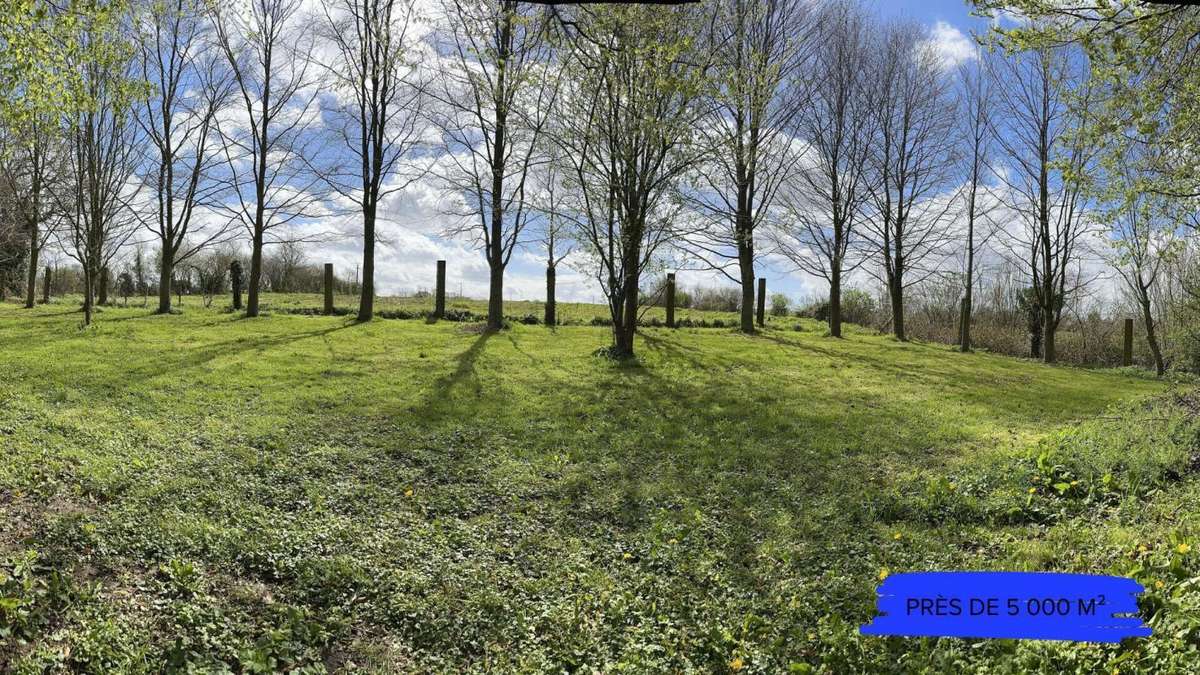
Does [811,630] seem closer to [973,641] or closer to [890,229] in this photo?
[973,641]

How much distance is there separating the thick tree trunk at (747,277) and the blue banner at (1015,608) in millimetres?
15811

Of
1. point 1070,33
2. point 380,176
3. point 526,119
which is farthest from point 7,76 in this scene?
point 380,176

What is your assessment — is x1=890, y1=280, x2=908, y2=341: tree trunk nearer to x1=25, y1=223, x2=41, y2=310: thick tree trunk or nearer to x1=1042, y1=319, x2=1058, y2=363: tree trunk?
x1=1042, y1=319, x2=1058, y2=363: tree trunk

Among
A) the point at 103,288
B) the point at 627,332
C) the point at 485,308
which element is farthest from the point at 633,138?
the point at 103,288

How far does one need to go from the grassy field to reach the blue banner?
0.33ft

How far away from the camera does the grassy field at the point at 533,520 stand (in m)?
3.53

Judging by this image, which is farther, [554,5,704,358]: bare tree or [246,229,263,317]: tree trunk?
[246,229,263,317]: tree trunk

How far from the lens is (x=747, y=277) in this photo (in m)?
19.2

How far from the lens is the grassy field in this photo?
353 centimetres

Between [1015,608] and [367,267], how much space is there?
17.3 m

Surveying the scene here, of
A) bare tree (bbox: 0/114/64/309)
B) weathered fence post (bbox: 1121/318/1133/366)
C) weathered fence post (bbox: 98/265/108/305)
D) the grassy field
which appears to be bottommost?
the grassy field

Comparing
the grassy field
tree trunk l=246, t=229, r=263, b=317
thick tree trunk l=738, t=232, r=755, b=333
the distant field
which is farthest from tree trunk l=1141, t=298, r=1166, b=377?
tree trunk l=246, t=229, r=263, b=317

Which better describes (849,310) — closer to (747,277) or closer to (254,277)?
(747,277)

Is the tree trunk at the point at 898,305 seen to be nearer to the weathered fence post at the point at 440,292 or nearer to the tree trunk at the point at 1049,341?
the tree trunk at the point at 1049,341
